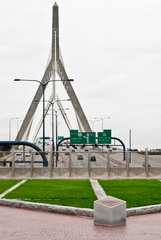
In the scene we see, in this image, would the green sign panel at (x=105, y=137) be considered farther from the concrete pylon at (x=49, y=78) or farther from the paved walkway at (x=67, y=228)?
the paved walkway at (x=67, y=228)

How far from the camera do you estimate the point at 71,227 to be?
29.6ft

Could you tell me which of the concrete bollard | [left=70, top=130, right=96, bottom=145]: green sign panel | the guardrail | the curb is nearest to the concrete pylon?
[left=70, top=130, right=96, bottom=145]: green sign panel

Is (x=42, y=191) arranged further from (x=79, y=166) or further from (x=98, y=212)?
(x=79, y=166)

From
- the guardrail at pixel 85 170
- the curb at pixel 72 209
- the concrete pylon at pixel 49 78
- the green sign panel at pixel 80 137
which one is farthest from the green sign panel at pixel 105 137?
the curb at pixel 72 209

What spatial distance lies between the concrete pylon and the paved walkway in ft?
148

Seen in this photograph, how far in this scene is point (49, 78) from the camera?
60.7 meters

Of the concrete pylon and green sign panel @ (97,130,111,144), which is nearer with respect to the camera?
green sign panel @ (97,130,111,144)

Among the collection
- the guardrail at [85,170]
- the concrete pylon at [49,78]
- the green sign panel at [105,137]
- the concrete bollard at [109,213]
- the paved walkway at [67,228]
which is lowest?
the guardrail at [85,170]

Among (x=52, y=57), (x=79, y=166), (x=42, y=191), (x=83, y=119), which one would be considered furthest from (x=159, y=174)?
(x=52, y=57)

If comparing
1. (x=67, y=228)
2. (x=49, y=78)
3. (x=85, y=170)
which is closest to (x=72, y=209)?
(x=67, y=228)

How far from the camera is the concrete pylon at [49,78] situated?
56594mm

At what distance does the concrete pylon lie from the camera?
56.6 m

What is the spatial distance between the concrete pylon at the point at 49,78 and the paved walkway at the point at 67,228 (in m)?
45.2

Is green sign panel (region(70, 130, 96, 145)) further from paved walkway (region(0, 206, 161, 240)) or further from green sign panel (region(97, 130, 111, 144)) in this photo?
paved walkway (region(0, 206, 161, 240))
